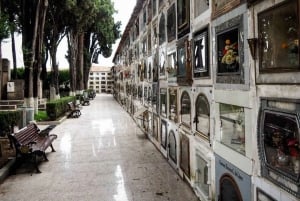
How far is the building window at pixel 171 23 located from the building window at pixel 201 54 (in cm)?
175

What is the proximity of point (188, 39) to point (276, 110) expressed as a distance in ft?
10.9

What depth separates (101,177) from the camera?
6.93 meters

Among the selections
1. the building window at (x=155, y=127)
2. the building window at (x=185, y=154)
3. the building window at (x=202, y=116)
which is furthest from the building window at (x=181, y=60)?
the building window at (x=155, y=127)

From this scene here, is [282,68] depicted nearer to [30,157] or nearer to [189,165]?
[189,165]

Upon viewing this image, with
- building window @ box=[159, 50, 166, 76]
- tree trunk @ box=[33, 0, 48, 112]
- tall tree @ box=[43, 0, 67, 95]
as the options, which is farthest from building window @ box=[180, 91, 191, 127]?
tall tree @ box=[43, 0, 67, 95]

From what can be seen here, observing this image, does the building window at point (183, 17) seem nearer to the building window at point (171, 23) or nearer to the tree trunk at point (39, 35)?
the building window at point (171, 23)

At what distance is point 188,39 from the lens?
19.8ft

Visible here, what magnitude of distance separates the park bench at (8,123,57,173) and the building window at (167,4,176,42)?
3.98 metres

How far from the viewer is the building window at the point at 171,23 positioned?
7.24m

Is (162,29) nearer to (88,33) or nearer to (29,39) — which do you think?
(29,39)

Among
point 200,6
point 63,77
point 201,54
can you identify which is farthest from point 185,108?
point 63,77

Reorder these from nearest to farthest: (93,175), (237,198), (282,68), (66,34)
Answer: (282,68) → (237,198) → (93,175) → (66,34)

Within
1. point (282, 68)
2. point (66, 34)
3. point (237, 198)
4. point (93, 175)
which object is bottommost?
point (93, 175)

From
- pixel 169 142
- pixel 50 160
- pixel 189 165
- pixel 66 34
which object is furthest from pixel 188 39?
pixel 66 34
